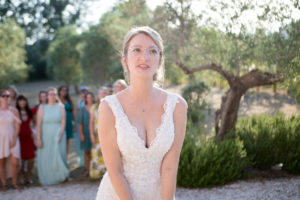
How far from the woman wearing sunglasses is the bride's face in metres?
5.00

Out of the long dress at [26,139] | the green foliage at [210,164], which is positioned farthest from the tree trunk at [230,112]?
the long dress at [26,139]

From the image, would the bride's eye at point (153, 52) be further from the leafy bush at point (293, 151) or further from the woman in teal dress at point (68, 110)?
the woman in teal dress at point (68, 110)

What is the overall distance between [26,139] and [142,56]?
5.57 meters

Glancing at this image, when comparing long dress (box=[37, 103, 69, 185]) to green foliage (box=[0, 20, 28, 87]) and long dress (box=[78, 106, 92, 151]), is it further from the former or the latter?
green foliage (box=[0, 20, 28, 87])

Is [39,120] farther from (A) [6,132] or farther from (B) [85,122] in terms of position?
(B) [85,122]

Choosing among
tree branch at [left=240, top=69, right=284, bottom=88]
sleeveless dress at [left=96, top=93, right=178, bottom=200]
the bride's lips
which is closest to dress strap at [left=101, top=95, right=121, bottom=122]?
sleeveless dress at [left=96, top=93, right=178, bottom=200]

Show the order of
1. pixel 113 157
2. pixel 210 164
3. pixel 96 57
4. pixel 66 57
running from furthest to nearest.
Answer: pixel 66 57, pixel 96 57, pixel 210 164, pixel 113 157

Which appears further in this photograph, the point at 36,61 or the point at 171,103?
the point at 36,61

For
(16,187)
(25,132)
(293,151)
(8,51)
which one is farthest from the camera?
(8,51)

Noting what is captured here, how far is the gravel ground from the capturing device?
15.9ft

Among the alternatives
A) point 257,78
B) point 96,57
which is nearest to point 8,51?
point 96,57

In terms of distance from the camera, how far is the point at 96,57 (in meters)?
18.8

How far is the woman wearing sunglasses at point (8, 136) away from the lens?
239 inches

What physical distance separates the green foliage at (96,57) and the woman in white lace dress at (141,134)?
16.4m
